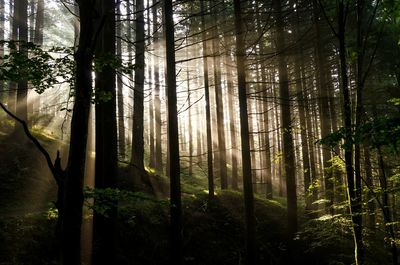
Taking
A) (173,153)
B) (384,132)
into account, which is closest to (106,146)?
(173,153)

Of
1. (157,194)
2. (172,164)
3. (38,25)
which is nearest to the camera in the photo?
(172,164)

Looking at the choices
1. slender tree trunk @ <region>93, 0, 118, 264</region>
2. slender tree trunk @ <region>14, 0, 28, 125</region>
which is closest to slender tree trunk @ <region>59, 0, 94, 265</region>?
slender tree trunk @ <region>93, 0, 118, 264</region>

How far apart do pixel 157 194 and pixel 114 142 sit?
800 cm

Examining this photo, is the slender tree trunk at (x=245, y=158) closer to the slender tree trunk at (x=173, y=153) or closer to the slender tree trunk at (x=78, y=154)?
the slender tree trunk at (x=173, y=153)

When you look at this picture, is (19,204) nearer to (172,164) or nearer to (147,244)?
(147,244)

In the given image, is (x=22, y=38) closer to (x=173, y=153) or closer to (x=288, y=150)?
(x=173, y=153)

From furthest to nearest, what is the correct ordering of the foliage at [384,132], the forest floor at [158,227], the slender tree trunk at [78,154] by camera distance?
the forest floor at [158,227], the slender tree trunk at [78,154], the foliage at [384,132]

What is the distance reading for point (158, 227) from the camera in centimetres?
1227

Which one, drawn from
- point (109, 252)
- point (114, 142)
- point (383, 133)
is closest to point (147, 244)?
point (109, 252)

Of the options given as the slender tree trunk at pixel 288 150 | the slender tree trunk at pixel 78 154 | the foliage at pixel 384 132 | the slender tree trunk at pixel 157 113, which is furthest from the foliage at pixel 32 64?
the slender tree trunk at pixel 157 113

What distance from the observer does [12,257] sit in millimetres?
8008

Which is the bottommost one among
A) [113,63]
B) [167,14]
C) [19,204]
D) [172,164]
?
[19,204]

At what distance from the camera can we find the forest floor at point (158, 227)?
9000 mm

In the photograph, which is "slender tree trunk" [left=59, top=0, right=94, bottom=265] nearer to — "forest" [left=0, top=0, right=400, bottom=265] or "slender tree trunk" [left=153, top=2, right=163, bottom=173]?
"forest" [left=0, top=0, right=400, bottom=265]
